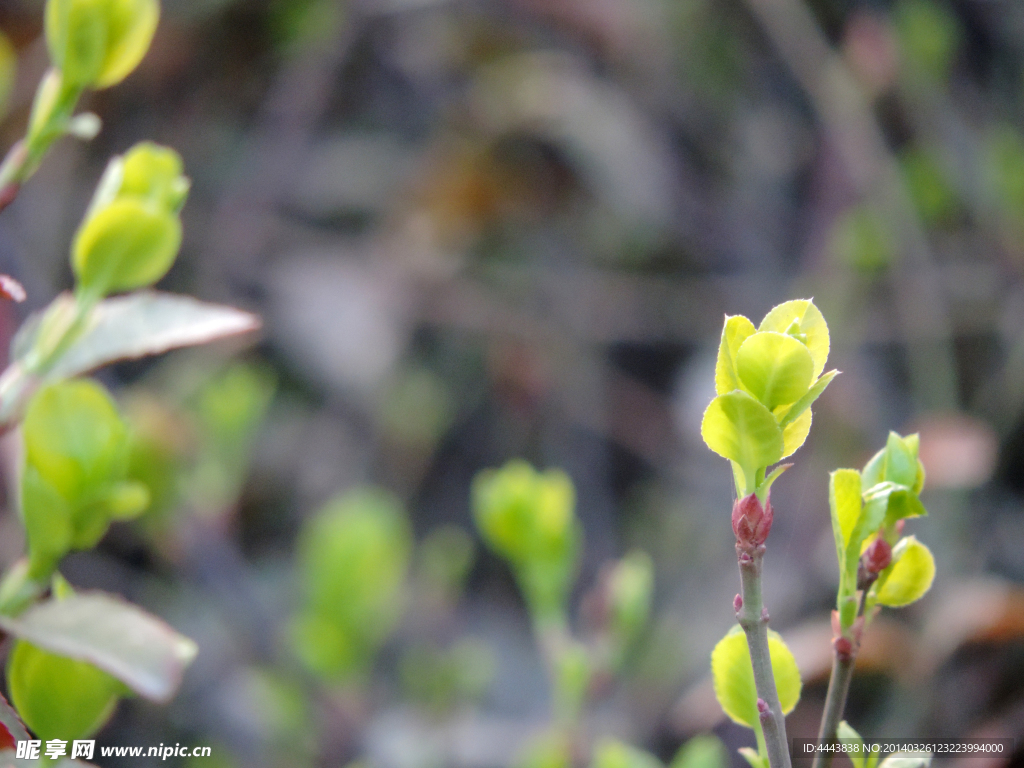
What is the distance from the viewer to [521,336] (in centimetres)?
114

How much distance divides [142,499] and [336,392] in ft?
2.75

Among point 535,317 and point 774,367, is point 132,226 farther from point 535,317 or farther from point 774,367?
point 535,317

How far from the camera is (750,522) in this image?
0.73ft

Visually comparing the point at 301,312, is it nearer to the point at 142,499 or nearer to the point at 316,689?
the point at 316,689

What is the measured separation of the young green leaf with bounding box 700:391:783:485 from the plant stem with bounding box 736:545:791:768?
0.08 feet

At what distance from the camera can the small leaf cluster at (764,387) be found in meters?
0.22

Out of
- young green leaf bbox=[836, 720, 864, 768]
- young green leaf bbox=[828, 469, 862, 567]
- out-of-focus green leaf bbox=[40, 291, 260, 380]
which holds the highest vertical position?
out-of-focus green leaf bbox=[40, 291, 260, 380]

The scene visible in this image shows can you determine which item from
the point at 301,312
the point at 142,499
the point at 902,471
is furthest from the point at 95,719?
the point at 301,312

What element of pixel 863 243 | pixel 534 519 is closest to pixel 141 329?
pixel 534 519

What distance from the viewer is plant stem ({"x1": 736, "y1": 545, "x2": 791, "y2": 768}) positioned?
222 mm

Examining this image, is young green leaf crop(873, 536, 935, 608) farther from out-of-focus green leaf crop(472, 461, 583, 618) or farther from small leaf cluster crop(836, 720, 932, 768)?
out-of-focus green leaf crop(472, 461, 583, 618)

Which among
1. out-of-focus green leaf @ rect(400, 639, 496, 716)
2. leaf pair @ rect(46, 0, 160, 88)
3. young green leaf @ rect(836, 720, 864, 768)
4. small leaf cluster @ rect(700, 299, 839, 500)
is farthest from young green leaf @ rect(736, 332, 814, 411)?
out-of-focus green leaf @ rect(400, 639, 496, 716)

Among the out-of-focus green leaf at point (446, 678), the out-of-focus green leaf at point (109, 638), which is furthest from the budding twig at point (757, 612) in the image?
the out-of-focus green leaf at point (446, 678)

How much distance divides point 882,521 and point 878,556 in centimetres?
2
